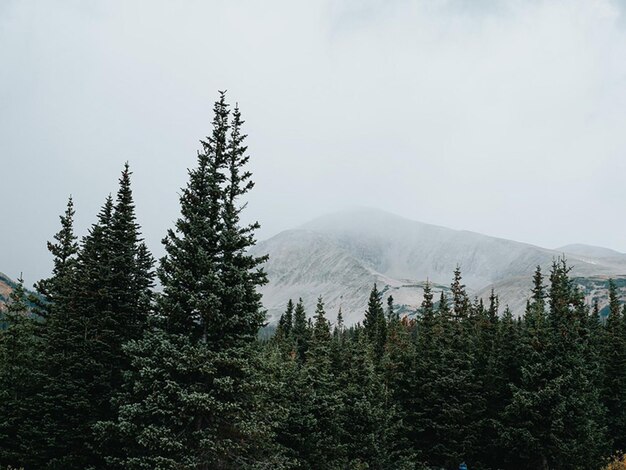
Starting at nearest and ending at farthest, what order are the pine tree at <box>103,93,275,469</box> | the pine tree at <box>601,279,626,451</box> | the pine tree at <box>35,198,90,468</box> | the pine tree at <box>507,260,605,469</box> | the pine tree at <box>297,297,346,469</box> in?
the pine tree at <box>103,93,275,469</box> < the pine tree at <box>35,198,90,468</box> < the pine tree at <box>297,297,346,469</box> < the pine tree at <box>507,260,605,469</box> < the pine tree at <box>601,279,626,451</box>

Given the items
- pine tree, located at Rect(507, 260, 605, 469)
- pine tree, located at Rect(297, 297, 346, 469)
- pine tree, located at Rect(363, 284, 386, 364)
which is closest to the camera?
pine tree, located at Rect(297, 297, 346, 469)

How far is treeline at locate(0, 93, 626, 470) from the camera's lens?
900 inches

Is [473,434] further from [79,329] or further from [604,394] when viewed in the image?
[79,329]

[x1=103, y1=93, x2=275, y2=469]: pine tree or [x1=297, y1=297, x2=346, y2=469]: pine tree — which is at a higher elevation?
[x1=103, y1=93, x2=275, y2=469]: pine tree

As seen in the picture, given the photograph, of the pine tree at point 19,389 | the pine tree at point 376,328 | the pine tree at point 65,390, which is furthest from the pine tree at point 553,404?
the pine tree at point 19,389

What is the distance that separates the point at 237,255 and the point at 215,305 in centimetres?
320

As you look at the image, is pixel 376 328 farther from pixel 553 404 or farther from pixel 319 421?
pixel 319 421

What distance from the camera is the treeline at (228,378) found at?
2286 cm

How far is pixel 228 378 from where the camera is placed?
73.4 ft

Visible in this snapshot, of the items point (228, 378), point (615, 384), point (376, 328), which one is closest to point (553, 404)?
point (615, 384)

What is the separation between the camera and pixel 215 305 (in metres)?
23.4

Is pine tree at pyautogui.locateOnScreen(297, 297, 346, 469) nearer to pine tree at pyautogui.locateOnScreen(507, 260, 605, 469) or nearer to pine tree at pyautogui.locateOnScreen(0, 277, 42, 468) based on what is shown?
pine tree at pyautogui.locateOnScreen(507, 260, 605, 469)

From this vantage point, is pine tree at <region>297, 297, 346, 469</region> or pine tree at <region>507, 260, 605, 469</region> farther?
pine tree at <region>507, 260, 605, 469</region>

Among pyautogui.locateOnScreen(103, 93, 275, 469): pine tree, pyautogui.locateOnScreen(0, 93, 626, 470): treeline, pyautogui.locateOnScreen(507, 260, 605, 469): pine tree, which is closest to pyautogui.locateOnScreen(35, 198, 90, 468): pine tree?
pyautogui.locateOnScreen(0, 93, 626, 470): treeline
